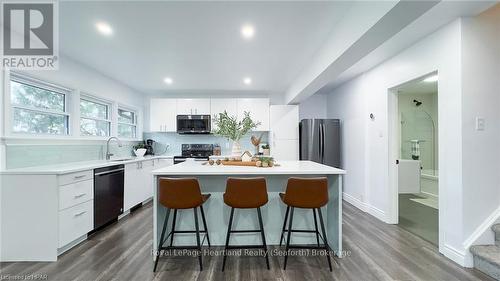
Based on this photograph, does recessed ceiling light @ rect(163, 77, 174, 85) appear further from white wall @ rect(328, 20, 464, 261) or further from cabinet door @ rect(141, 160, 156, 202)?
white wall @ rect(328, 20, 464, 261)

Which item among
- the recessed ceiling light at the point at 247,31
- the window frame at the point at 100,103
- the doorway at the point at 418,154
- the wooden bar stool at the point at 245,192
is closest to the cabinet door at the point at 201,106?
the window frame at the point at 100,103

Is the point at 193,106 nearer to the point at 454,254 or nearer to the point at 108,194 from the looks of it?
the point at 108,194

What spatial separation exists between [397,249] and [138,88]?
557 cm

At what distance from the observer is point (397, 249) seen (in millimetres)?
2570

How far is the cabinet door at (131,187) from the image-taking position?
3.72 m

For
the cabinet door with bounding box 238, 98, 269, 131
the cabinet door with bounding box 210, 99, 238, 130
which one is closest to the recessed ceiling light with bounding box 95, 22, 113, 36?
the cabinet door with bounding box 210, 99, 238, 130

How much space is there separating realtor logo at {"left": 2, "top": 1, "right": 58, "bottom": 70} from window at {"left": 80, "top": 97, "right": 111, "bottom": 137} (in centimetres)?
89

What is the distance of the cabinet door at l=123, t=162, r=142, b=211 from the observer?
372cm

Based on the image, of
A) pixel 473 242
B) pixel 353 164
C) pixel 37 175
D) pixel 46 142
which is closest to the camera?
pixel 473 242

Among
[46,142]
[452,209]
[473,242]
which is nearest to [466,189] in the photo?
[452,209]

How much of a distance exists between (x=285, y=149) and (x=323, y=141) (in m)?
0.85

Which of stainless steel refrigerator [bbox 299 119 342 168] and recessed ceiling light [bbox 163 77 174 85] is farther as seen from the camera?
stainless steel refrigerator [bbox 299 119 342 168]

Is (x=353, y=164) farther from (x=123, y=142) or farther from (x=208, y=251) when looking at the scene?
(x=123, y=142)

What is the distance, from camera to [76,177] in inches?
103
